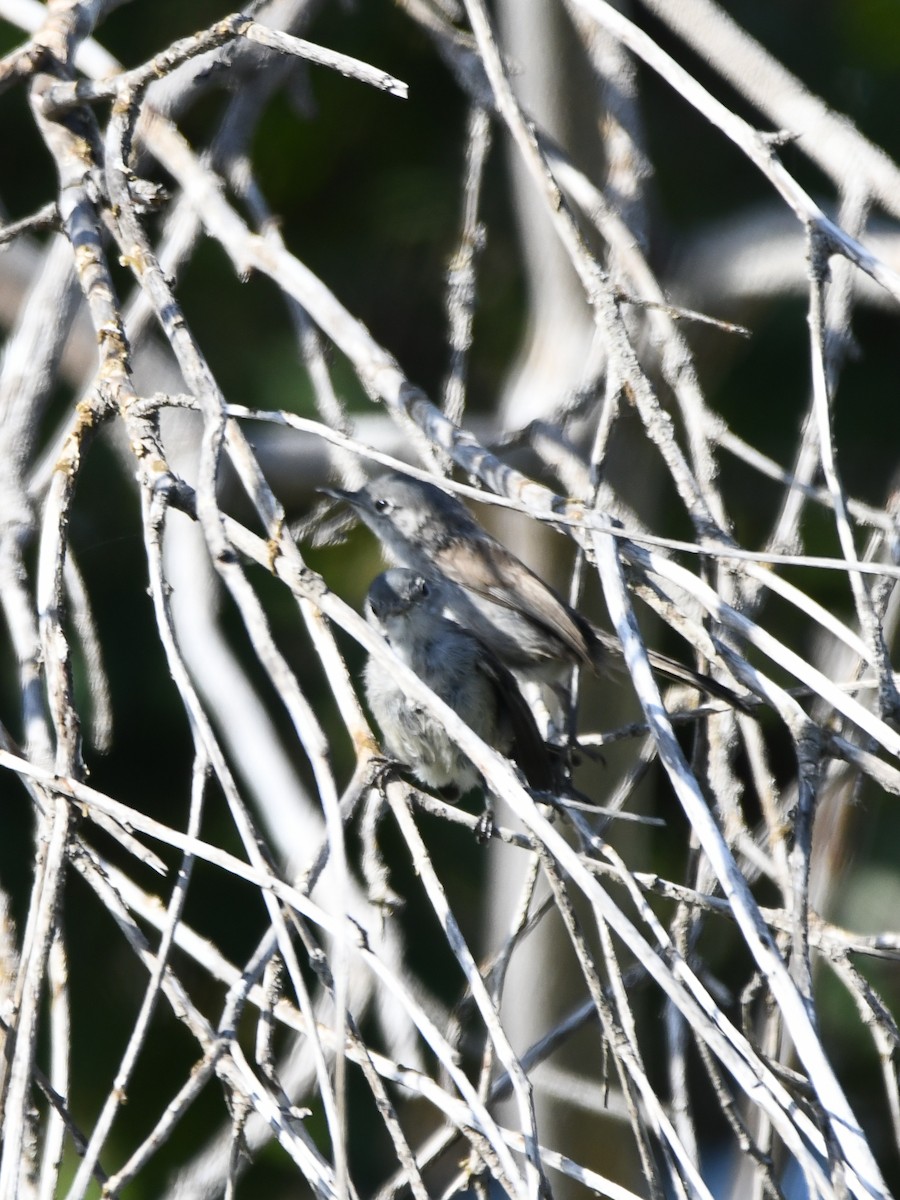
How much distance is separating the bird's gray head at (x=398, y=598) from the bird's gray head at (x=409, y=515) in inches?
10.5

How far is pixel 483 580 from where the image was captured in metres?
2.94

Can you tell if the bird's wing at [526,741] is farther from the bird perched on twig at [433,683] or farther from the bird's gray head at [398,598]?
the bird's gray head at [398,598]

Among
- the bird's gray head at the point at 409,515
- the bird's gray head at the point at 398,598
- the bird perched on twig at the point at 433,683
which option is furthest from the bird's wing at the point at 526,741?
the bird's gray head at the point at 409,515

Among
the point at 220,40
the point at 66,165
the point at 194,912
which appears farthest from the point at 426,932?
the point at 220,40

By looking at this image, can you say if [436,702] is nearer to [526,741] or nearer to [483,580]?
[526,741]

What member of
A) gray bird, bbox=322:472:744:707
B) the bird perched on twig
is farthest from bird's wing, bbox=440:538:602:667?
the bird perched on twig

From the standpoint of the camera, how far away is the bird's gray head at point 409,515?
3086 mm

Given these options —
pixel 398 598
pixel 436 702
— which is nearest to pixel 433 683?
pixel 398 598

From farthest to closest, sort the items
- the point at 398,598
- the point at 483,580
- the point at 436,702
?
the point at 483,580 < the point at 398,598 < the point at 436,702

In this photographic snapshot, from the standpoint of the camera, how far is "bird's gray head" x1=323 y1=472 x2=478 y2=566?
10.1ft

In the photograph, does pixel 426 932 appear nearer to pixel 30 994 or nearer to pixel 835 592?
pixel 835 592

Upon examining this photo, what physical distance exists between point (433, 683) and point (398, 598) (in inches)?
8.7

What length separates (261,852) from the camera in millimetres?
1187

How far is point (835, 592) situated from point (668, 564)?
3196 millimetres
